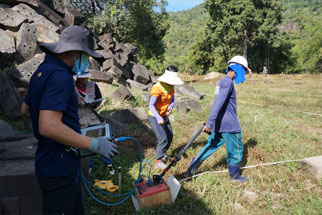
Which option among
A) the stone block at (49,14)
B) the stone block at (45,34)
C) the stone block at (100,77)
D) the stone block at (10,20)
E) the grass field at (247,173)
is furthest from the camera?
the stone block at (49,14)

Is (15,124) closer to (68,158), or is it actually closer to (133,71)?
(68,158)

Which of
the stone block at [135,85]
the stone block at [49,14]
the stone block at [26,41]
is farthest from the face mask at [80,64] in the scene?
the stone block at [49,14]

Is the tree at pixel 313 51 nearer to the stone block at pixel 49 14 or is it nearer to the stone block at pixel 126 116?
the stone block at pixel 126 116

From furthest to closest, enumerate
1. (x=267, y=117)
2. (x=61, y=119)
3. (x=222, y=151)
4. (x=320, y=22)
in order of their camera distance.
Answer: (x=320, y=22)
(x=267, y=117)
(x=222, y=151)
(x=61, y=119)

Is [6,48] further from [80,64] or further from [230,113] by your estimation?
[230,113]

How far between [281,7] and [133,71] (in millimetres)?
21389

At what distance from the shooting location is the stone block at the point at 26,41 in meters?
6.65

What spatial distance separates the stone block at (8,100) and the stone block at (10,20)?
256 centimetres

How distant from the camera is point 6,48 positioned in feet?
20.3

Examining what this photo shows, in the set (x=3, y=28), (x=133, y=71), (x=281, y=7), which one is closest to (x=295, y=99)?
(x=133, y=71)

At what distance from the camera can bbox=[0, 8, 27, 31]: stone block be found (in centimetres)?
709

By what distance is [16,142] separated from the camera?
3.49m

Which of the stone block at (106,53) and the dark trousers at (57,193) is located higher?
the stone block at (106,53)

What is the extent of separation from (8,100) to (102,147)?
4.75 metres
